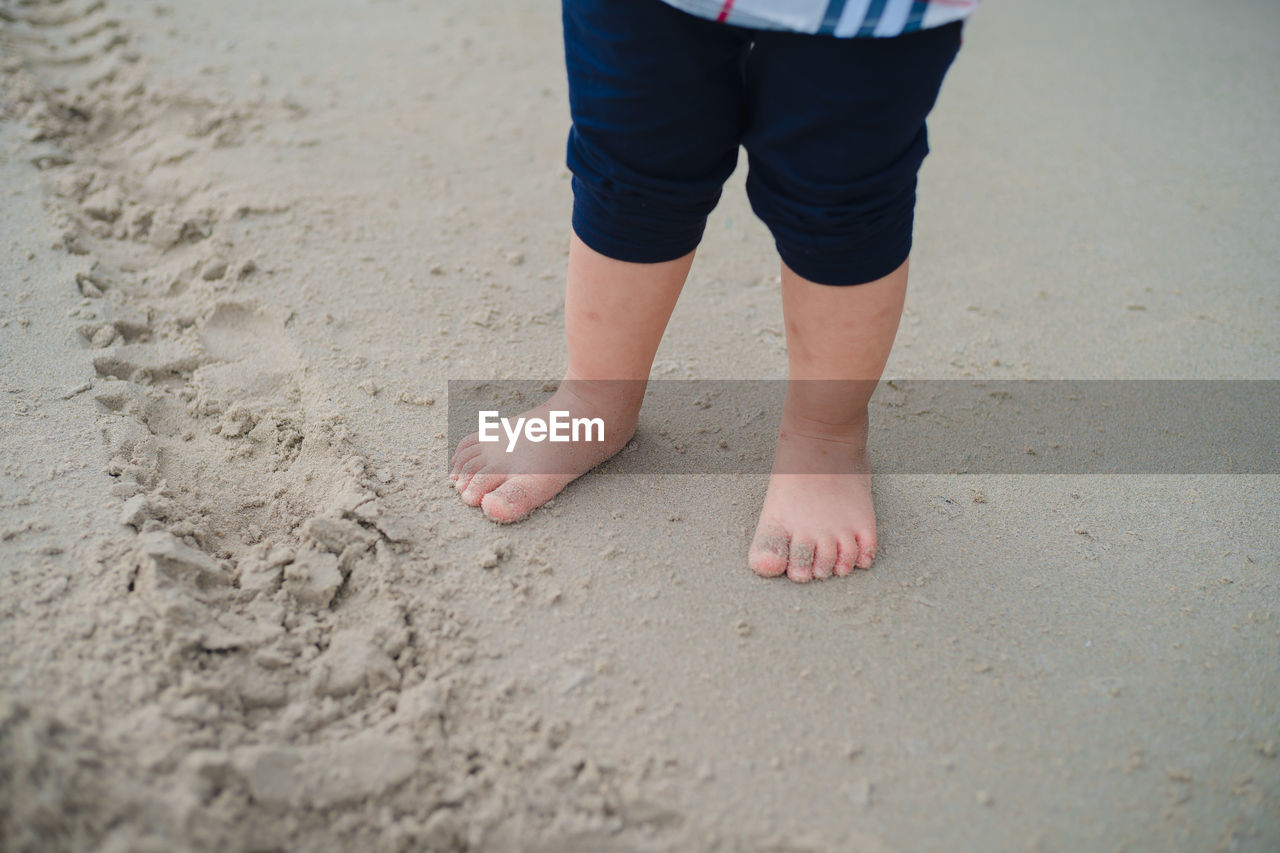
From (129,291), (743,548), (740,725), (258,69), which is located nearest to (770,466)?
(743,548)

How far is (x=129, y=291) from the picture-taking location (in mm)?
1560

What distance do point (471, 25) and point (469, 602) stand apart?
2220 mm

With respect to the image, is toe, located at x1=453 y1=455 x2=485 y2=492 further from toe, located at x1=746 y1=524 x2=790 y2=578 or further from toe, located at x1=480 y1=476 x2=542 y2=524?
toe, located at x1=746 y1=524 x2=790 y2=578

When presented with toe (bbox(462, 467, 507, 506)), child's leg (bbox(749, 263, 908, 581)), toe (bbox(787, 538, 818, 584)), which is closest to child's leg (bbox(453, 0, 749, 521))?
toe (bbox(462, 467, 507, 506))

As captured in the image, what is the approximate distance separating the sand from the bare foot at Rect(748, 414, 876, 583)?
0.03 meters

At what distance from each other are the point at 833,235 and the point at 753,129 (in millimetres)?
150

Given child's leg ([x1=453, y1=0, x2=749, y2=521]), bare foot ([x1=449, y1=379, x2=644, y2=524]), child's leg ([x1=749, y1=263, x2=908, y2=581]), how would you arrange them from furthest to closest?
1. bare foot ([x1=449, y1=379, x2=644, y2=524])
2. child's leg ([x1=749, y1=263, x2=908, y2=581])
3. child's leg ([x1=453, y1=0, x2=749, y2=521])

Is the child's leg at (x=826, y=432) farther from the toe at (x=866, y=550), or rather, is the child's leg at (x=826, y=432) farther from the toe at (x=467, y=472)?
the toe at (x=467, y=472)

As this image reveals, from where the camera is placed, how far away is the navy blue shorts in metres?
0.87

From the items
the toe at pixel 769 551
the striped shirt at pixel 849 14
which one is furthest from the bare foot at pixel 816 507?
the striped shirt at pixel 849 14

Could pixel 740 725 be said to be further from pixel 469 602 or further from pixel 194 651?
pixel 194 651

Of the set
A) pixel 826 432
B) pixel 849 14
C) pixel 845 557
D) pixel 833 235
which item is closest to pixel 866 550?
pixel 845 557

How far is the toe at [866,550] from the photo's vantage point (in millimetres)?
1142

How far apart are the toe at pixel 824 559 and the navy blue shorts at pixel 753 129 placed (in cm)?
35
